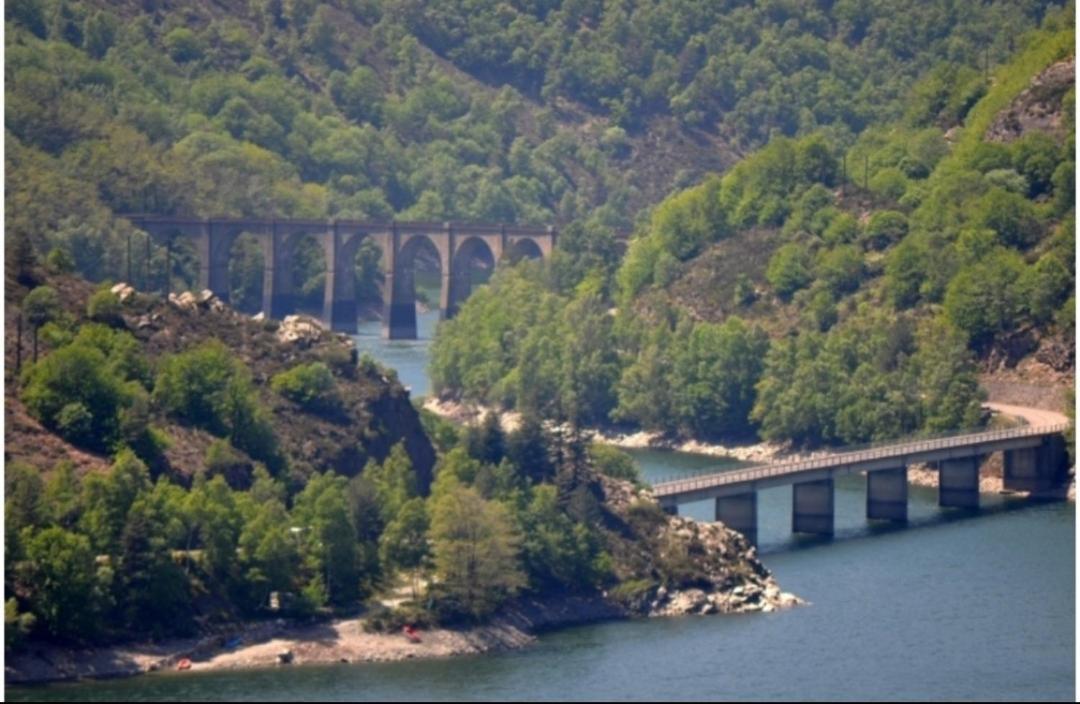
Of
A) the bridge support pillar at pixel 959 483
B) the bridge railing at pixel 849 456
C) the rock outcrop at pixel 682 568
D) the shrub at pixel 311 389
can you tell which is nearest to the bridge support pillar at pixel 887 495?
the bridge railing at pixel 849 456

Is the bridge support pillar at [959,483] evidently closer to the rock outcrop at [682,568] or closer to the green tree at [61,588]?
the rock outcrop at [682,568]

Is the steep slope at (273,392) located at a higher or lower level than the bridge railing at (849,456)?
higher

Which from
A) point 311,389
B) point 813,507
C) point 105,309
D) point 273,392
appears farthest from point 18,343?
point 813,507

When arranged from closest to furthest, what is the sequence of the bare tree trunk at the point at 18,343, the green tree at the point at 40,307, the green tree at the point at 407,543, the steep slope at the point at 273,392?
the green tree at the point at 407,543, the bare tree trunk at the point at 18,343, the steep slope at the point at 273,392, the green tree at the point at 40,307

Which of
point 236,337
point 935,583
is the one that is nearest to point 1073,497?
point 935,583

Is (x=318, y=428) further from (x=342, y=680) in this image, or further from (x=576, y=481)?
(x=342, y=680)

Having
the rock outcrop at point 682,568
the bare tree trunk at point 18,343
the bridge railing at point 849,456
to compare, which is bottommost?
the rock outcrop at point 682,568

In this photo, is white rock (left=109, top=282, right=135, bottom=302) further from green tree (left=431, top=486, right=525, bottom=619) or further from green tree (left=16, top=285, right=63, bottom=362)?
green tree (left=431, top=486, right=525, bottom=619)
